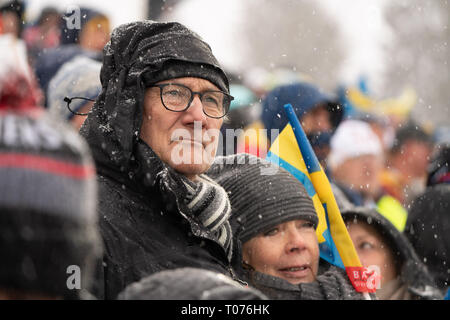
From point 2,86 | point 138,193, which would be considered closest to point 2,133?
point 2,86

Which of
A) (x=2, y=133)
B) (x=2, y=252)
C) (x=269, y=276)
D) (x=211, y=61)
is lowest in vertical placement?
(x=269, y=276)

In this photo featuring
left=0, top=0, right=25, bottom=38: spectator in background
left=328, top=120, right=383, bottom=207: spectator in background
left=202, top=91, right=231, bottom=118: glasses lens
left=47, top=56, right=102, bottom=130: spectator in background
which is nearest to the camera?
left=202, top=91, right=231, bottom=118: glasses lens

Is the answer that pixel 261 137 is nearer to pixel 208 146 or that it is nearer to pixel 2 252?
pixel 208 146

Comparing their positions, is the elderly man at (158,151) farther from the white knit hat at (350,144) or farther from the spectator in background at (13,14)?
the white knit hat at (350,144)

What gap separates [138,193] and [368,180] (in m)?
3.50

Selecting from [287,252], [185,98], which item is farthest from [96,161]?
[287,252]

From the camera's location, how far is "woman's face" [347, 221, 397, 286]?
4.45 meters

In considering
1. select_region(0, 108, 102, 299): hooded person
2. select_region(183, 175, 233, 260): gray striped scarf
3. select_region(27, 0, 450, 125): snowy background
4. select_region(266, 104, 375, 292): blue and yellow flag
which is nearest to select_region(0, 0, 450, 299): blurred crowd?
select_region(0, 108, 102, 299): hooded person

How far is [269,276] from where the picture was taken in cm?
359

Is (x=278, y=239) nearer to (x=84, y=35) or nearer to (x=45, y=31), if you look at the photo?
(x=84, y=35)

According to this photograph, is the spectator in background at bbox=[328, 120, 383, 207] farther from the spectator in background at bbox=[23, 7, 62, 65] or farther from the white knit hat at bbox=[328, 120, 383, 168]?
the spectator in background at bbox=[23, 7, 62, 65]

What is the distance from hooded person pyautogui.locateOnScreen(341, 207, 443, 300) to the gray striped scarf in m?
1.31

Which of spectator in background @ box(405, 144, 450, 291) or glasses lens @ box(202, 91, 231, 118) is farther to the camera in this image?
spectator in background @ box(405, 144, 450, 291)

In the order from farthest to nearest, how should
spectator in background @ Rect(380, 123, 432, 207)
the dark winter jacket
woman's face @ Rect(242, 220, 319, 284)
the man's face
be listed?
spectator in background @ Rect(380, 123, 432, 207) → the dark winter jacket → woman's face @ Rect(242, 220, 319, 284) → the man's face
